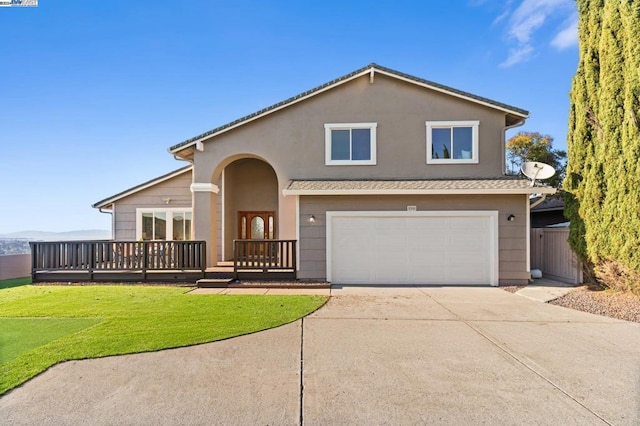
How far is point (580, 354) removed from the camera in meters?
4.45

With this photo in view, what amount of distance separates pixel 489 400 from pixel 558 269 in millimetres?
9528

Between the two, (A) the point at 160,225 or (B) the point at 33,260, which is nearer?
(B) the point at 33,260

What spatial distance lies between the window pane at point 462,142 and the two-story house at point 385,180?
4 cm

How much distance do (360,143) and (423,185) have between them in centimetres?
268

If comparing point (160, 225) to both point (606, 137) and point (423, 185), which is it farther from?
point (606, 137)

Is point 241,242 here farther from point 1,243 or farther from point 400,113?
point 1,243

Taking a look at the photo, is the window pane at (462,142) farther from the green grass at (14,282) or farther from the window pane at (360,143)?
the green grass at (14,282)

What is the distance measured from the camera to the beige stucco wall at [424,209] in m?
9.75

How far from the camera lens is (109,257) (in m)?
10.2

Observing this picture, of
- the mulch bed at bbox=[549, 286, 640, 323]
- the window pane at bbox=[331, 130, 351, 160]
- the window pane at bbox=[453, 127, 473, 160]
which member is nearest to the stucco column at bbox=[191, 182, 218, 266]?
the window pane at bbox=[331, 130, 351, 160]

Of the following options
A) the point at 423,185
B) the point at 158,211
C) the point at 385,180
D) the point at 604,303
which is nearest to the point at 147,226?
the point at 158,211

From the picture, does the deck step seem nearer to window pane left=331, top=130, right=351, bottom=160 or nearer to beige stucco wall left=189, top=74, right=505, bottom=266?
beige stucco wall left=189, top=74, right=505, bottom=266

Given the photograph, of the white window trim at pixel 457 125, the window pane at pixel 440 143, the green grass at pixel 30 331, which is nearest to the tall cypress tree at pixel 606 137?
the white window trim at pixel 457 125

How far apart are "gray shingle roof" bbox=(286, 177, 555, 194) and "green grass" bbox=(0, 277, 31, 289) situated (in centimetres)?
953
